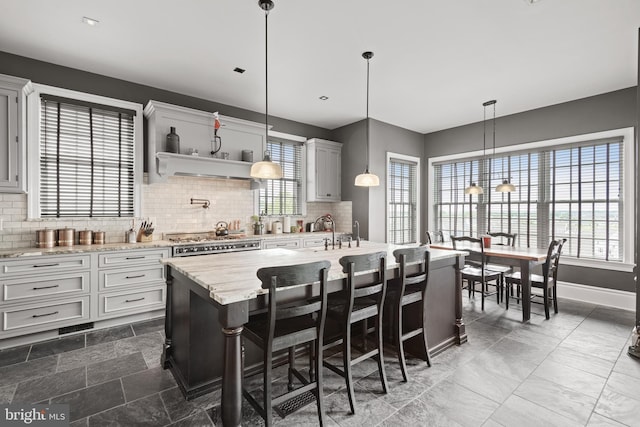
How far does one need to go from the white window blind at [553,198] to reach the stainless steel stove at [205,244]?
427 cm

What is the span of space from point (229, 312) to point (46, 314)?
110 inches

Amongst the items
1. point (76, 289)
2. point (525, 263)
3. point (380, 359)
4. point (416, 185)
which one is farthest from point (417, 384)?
point (416, 185)

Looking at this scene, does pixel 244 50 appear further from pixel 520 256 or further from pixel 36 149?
pixel 520 256

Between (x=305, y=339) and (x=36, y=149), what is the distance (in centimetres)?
383

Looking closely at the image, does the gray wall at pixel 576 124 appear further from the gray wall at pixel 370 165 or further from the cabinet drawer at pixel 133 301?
the cabinet drawer at pixel 133 301

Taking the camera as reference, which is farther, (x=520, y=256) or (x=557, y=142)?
(x=557, y=142)

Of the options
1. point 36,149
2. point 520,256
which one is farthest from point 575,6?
point 36,149

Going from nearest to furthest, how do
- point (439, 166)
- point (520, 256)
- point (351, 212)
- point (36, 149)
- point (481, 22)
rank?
point (481, 22) → point (36, 149) → point (520, 256) → point (351, 212) → point (439, 166)

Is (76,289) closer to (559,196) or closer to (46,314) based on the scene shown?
(46,314)

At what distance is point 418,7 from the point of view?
2598 millimetres

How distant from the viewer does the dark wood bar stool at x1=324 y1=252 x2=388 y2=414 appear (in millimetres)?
2057

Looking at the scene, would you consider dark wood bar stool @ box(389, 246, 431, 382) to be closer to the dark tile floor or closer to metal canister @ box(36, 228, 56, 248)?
the dark tile floor

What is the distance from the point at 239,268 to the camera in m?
2.28

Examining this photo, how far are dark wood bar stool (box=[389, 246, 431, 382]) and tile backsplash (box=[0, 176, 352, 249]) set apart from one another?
10.3 feet
